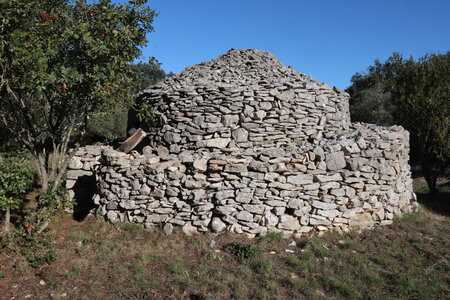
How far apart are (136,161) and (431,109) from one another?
1161cm

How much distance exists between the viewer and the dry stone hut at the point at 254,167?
7.21 m

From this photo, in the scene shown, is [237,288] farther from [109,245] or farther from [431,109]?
[431,109]

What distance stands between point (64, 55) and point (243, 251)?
5.46 meters

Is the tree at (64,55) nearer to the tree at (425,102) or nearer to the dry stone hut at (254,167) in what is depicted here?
the dry stone hut at (254,167)

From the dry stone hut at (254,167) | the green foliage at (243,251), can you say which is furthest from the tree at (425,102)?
the green foliage at (243,251)

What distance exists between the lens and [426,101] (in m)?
12.2

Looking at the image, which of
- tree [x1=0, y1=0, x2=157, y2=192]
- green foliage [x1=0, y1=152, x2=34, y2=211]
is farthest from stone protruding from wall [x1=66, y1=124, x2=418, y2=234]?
green foliage [x1=0, y1=152, x2=34, y2=211]

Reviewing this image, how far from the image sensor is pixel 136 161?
7676mm

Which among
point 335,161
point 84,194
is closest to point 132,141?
point 84,194

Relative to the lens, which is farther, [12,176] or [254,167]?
[254,167]

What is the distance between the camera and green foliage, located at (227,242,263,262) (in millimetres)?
6146

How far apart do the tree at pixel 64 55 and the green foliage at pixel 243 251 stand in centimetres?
418

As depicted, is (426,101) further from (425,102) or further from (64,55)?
(64,55)

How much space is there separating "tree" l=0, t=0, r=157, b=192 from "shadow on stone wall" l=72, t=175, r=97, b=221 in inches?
66.1
